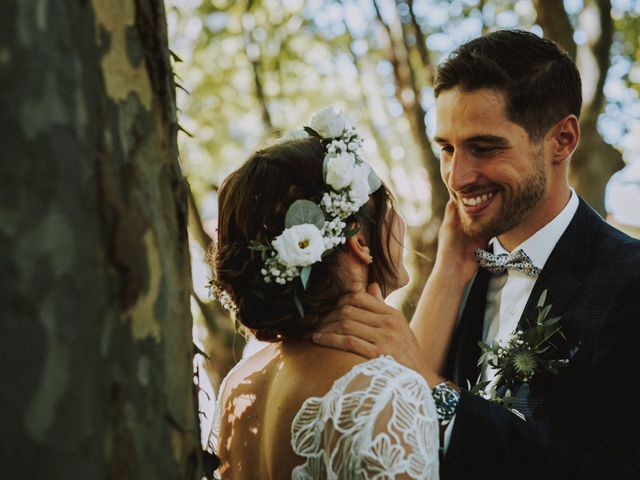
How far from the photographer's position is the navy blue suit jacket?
2514 mm

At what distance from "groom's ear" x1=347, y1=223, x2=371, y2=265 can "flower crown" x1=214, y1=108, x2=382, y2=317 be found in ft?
0.15

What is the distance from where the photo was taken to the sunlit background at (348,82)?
7.32 meters

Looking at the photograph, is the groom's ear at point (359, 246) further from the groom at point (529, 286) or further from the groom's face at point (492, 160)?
the groom's face at point (492, 160)

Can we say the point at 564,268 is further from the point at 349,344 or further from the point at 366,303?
the point at 349,344

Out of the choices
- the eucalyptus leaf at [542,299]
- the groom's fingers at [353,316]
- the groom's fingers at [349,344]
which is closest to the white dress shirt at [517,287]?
the eucalyptus leaf at [542,299]

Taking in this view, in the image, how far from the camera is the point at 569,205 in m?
3.37

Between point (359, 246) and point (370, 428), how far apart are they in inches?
29.4

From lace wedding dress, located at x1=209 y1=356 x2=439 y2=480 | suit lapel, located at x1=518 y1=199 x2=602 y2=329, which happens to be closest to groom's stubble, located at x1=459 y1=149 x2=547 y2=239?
suit lapel, located at x1=518 y1=199 x2=602 y2=329

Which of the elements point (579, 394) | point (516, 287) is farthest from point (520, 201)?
point (579, 394)

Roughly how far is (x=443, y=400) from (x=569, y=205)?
4.49 ft

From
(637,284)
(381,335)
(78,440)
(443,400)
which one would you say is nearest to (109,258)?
(78,440)

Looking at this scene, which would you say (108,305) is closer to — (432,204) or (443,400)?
(443,400)

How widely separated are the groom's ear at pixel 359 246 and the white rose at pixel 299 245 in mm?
217

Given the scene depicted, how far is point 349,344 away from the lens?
2.31 m
